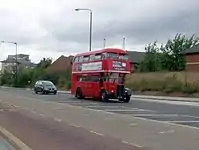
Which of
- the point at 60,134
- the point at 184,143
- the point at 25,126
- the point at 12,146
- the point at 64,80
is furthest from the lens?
the point at 64,80

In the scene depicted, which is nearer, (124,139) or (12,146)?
(12,146)

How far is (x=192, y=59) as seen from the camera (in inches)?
2913

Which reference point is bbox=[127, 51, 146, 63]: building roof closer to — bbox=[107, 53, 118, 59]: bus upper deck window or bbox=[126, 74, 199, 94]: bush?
bbox=[126, 74, 199, 94]: bush

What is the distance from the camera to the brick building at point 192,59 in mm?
72444

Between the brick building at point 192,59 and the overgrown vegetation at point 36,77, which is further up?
the brick building at point 192,59

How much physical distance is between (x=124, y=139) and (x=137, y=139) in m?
0.38

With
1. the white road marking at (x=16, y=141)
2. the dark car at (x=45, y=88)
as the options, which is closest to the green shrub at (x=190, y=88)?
the dark car at (x=45, y=88)

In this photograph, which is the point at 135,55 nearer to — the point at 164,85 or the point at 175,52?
the point at 175,52

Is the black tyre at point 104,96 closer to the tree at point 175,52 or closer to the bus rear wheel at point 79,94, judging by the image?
the bus rear wheel at point 79,94

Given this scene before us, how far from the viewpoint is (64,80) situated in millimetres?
83312

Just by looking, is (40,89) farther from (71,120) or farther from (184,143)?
(184,143)

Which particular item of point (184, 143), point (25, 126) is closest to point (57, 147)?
point (184, 143)

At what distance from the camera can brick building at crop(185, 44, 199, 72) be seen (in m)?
72.4

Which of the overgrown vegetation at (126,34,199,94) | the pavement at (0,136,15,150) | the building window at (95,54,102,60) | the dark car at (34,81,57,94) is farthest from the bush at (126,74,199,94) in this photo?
the pavement at (0,136,15,150)
